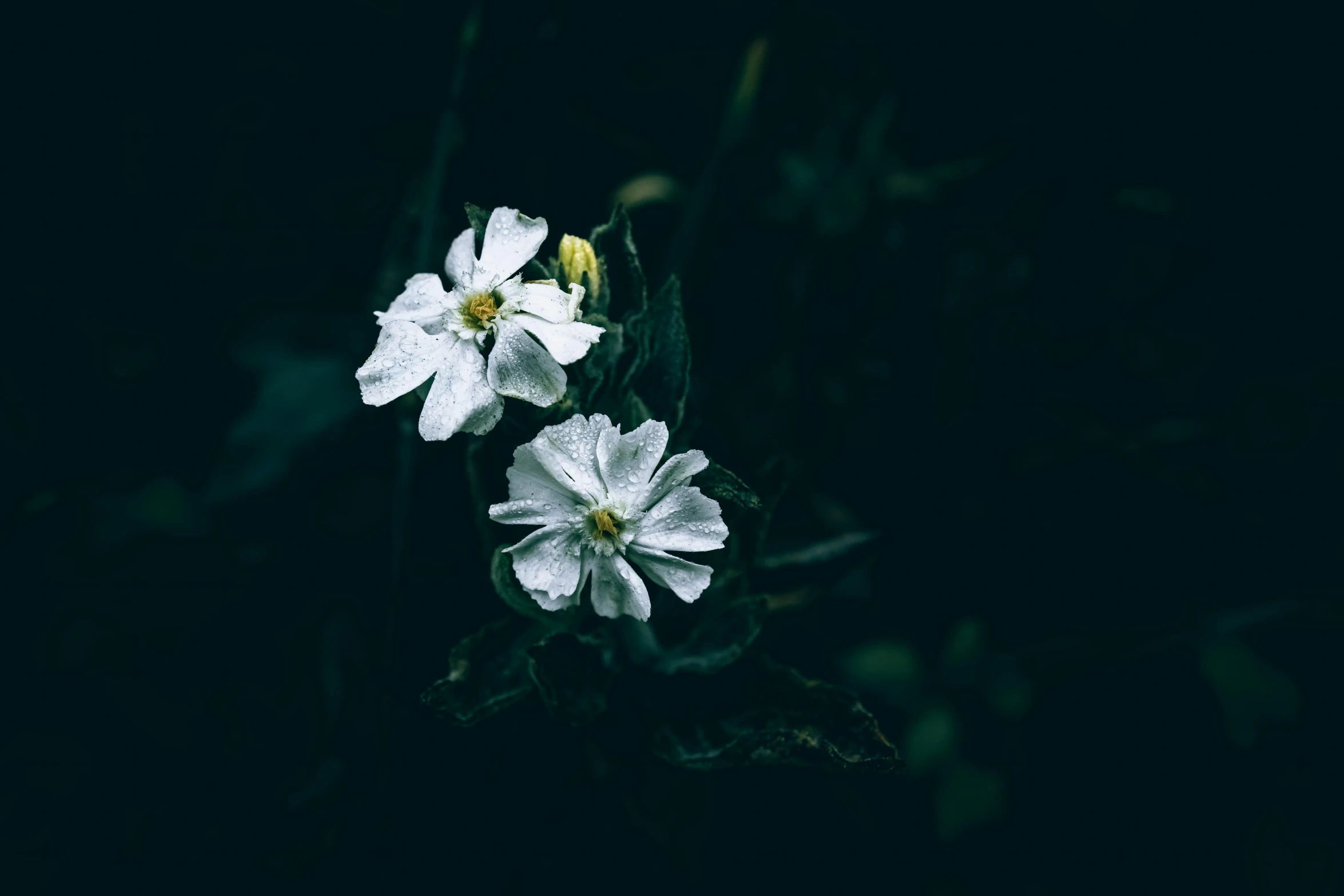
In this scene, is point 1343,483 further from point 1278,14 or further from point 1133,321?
point 1278,14

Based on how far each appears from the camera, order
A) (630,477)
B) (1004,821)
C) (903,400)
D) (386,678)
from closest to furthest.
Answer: (630,477) < (386,678) < (1004,821) < (903,400)

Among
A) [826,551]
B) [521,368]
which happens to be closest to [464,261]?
[521,368]

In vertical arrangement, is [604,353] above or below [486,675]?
above

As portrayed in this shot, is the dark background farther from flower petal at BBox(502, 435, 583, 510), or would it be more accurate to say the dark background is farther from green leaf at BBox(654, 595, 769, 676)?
flower petal at BBox(502, 435, 583, 510)

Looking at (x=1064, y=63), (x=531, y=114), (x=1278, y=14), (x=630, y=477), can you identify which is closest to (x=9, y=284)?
(x=531, y=114)

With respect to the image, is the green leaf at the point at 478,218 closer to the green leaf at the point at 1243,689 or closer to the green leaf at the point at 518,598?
the green leaf at the point at 518,598

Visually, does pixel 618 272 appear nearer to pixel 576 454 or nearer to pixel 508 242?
pixel 508 242
